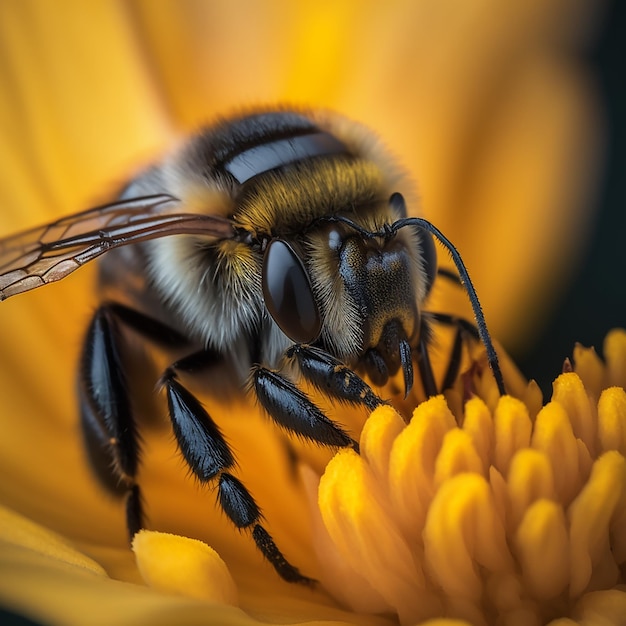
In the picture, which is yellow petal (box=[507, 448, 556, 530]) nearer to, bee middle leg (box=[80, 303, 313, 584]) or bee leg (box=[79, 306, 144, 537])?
bee middle leg (box=[80, 303, 313, 584])

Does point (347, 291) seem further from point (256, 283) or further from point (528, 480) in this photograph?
point (528, 480)

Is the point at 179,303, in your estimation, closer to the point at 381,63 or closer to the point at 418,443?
the point at 418,443

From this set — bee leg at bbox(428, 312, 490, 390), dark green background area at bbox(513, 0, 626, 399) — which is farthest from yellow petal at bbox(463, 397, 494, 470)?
dark green background area at bbox(513, 0, 626, 399)

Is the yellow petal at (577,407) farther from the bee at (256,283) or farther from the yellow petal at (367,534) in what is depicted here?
the yellow petal at (367,534)

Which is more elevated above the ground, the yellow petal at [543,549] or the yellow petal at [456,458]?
the yellow petal at [456,458]

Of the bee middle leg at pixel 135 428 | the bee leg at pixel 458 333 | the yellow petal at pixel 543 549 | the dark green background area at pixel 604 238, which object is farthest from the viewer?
the dark green background area at pixel 604 238

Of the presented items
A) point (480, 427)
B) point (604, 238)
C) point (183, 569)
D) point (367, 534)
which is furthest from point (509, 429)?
point (604, 238)

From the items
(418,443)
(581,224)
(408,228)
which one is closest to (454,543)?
(418,443)

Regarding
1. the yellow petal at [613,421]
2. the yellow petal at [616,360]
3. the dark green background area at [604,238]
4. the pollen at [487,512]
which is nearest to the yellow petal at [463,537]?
the pollen at [487,512]
